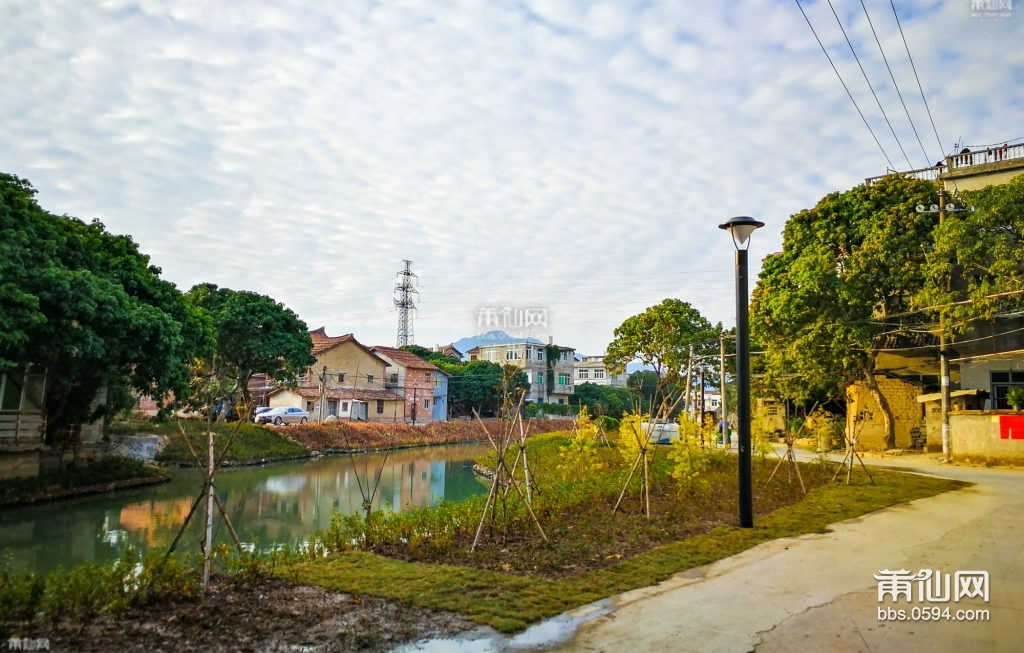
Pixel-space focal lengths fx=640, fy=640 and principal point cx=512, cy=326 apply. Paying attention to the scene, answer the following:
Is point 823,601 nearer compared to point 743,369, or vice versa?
point 823,601

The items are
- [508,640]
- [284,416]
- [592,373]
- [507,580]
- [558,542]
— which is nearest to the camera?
[508,640]

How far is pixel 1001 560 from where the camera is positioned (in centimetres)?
596

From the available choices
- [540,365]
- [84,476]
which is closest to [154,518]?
[84,476]

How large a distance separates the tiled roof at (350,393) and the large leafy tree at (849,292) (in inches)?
834

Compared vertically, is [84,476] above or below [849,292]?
below

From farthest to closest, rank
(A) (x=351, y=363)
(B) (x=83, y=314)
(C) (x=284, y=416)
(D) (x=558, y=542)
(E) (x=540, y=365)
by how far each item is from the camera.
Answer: (E) (x=540, y=365) → (A) (x=351, y=363) → (C) (x=284, y=416) → (B) (x=83, y=314) → (D) (x=558, y=542)

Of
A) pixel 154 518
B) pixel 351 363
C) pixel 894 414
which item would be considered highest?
pixel 351 363

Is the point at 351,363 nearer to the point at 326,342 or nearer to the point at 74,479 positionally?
the point at 326,342

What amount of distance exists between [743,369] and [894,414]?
19.4 meters

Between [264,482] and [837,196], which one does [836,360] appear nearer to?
[837,196]

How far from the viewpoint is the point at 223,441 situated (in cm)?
2083

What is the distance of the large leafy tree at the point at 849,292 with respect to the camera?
1792 cm

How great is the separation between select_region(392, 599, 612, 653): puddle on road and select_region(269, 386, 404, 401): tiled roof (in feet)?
93.0

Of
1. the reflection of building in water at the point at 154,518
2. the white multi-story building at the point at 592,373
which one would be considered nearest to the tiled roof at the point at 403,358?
the reflection of building in water at the point at 154,518
